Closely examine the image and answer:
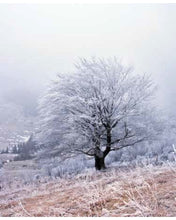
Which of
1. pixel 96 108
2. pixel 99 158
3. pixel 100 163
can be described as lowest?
pixel 100 163

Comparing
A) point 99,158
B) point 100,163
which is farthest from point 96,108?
point 100,163

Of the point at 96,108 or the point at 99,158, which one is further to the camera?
the point at 99,158

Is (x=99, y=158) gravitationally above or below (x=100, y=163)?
above

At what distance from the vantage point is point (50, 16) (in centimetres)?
777

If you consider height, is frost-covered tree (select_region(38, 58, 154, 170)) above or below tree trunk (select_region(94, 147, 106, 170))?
above

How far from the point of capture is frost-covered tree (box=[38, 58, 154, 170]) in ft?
33.2

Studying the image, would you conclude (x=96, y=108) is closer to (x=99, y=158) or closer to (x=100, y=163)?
(x=99, y=158)

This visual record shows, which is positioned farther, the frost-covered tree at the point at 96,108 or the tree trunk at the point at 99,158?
the tree trunk at the point at 99,158

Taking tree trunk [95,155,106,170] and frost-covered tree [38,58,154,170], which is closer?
frost-covered tree [38,58,154,170]

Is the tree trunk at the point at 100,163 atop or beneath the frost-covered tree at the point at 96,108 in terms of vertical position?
beneath

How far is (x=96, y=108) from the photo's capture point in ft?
32.9

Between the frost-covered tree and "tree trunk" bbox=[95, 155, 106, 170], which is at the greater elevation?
the frost-covered tree

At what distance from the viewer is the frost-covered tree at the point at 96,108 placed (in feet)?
33.2

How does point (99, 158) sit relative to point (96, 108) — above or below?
below
